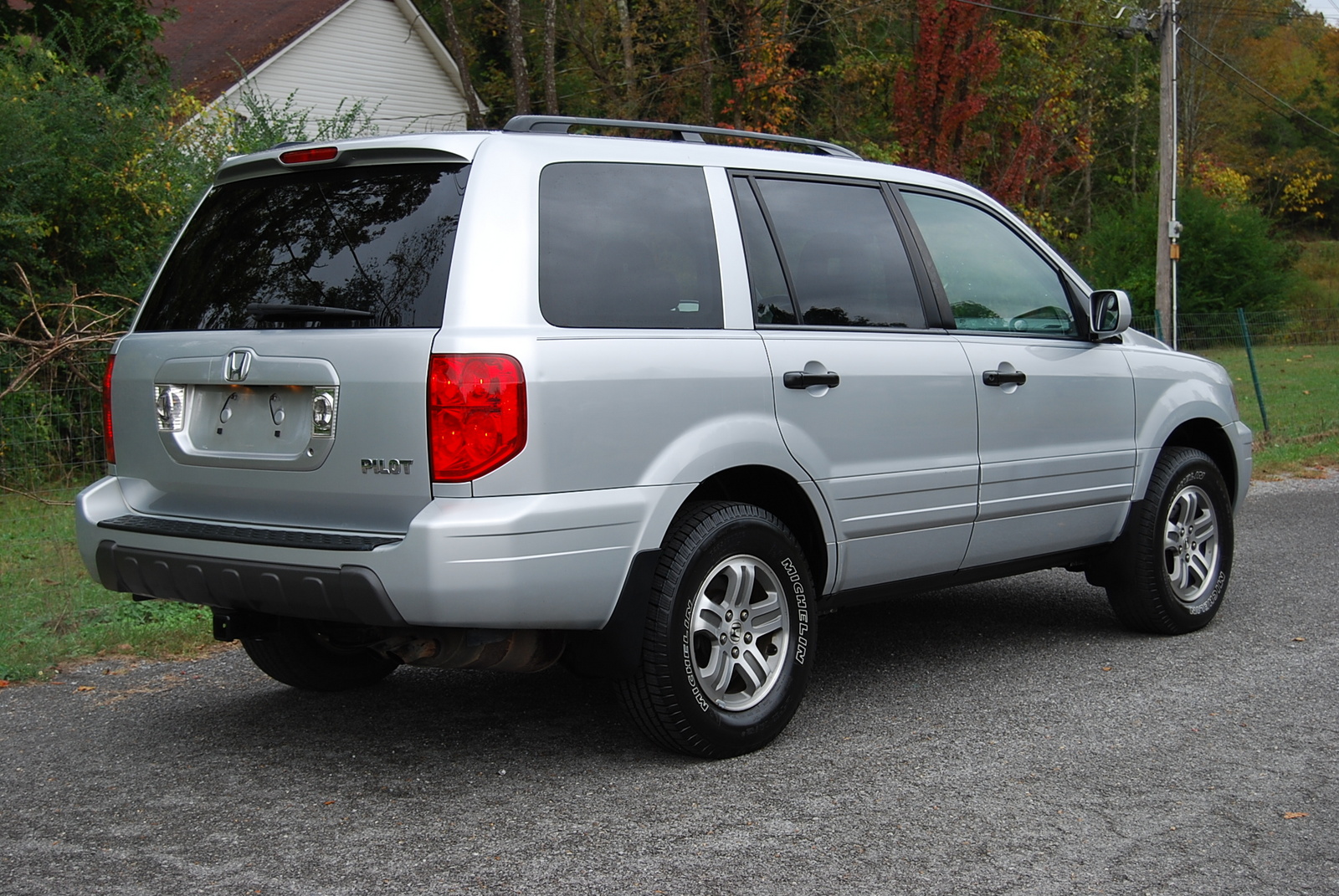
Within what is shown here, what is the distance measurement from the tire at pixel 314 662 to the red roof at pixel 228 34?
2239 cm

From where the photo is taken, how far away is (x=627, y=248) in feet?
13.6

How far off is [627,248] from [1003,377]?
1.77 meters

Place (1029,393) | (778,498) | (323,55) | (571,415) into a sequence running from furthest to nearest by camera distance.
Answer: (323,55) < (1029,393) < (778,498) < (571,415)

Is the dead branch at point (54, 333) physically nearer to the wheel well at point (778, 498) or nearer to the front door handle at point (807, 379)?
the wheel well at point (778, 498)

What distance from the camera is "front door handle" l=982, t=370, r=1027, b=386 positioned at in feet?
16.7

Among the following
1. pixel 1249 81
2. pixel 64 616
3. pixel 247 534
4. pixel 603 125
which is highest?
pixel 1249 81

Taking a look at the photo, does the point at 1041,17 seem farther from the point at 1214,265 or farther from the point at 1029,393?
the point at 1029,393

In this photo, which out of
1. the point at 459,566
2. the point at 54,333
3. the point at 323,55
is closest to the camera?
the point at 459,566

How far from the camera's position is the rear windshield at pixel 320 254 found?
3799 mm

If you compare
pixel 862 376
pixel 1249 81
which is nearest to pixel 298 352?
pixel 862 376

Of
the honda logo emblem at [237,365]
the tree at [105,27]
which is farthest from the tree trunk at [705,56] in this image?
the honda logo emblem at [237,365]

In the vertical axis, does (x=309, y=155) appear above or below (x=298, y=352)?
above

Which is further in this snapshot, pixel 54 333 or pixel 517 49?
pixel 517 49

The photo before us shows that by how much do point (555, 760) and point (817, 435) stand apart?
4.54 feet
